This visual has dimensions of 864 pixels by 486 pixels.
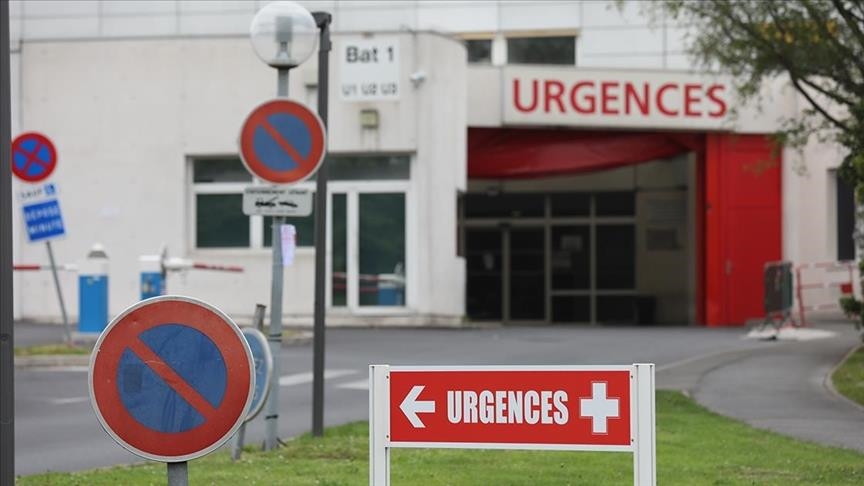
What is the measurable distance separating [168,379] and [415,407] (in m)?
0.99

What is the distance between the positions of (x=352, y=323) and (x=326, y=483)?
63.6 feet

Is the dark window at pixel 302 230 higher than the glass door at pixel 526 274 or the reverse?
higher

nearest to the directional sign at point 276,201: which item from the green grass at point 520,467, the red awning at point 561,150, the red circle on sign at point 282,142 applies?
the red circle on sign at point 282,142

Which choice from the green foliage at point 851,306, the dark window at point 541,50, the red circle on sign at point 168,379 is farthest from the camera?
the dark window at point 541,50

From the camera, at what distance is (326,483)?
897 cm

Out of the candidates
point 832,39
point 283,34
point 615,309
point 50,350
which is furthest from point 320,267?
point 615,309

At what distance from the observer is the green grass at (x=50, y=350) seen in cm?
2036

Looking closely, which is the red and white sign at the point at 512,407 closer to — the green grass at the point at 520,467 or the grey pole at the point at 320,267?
the green grass at the point at 520,467

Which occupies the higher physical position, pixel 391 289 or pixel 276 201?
pixel 276 201

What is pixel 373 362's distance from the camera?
2033 centimetres

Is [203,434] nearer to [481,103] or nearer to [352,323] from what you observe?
[352,323]

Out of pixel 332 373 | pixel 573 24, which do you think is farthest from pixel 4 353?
pixel 573 24

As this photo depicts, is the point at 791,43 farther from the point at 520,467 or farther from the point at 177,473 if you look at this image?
the point at 177,473

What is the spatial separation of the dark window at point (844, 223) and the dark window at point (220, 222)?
491 inches
